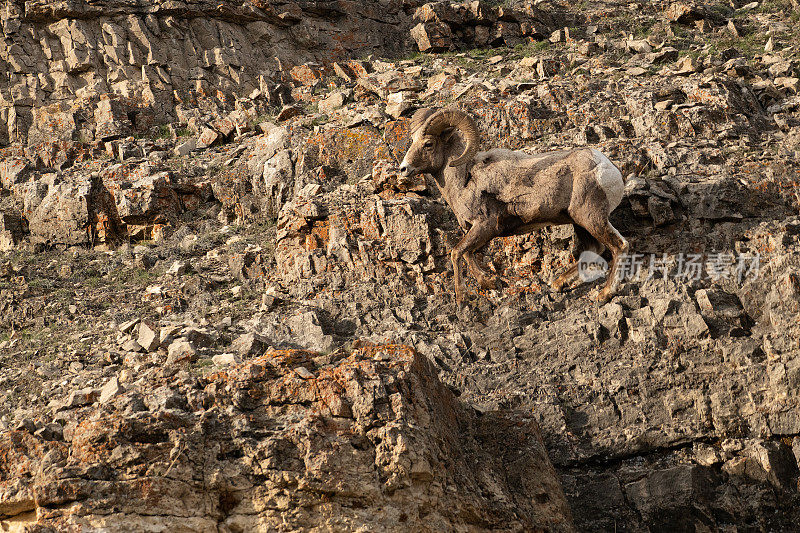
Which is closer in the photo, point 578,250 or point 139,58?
point 578,250

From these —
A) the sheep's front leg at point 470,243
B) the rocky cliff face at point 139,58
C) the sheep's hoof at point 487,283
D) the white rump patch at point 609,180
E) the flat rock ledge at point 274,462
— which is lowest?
the flat rock ledge at point 274,462

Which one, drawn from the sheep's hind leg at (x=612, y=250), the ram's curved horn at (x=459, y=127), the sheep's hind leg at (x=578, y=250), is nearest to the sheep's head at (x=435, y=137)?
the ram's curved horn at (x=459, y=127)

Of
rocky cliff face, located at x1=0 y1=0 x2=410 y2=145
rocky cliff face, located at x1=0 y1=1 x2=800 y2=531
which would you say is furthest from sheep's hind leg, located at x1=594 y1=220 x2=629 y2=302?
rocky cliff face, located at x1=0 y1=0 x2=410 y2=145

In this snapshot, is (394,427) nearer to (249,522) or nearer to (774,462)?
(249,522)

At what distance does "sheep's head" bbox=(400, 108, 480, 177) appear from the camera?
13.1 metres

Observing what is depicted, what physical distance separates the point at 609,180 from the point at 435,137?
2615mm

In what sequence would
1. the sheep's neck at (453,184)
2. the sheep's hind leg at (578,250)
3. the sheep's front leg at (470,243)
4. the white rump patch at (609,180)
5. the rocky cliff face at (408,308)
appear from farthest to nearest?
the sheep's neck at (453,184) < the sheep's hind leg at (578,250) < the sheep's front leg at (470,243) < the white rump patch at (609,180) < the rocky cliff face at (408,308)

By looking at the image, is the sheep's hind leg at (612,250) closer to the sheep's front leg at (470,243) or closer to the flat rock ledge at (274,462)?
the sheep's front leg at (470,243)

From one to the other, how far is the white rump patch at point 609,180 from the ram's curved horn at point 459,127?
171cm

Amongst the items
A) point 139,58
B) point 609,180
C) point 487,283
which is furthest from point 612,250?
point 139,58

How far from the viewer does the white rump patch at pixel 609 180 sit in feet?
41.0

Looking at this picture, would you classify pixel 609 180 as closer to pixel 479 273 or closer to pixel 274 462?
pixel 479 273

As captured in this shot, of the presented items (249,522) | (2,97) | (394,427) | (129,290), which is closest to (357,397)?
(394,427)

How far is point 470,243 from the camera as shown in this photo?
1285 cm
